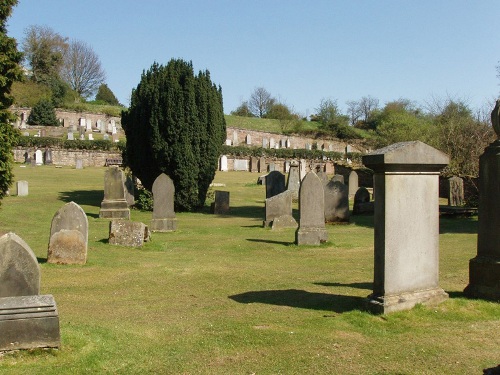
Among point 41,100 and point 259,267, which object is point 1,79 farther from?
point 41,100

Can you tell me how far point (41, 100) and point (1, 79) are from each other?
48.7 meters

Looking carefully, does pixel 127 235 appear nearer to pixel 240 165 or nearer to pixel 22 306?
pixel 22 306

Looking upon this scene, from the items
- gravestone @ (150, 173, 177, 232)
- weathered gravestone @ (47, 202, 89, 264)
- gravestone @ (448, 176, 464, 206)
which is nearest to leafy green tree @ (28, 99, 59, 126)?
gravestone @ (448, 176, 464, 206)

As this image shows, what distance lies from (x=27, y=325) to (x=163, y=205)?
37.7 ft

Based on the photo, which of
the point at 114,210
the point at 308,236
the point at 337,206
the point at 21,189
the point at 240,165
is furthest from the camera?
the point at 240,165

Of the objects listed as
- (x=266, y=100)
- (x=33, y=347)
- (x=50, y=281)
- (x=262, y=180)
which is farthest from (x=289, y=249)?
(x=266, y=100)

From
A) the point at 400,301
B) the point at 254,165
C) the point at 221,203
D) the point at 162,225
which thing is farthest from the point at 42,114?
Result: the point at 400,301

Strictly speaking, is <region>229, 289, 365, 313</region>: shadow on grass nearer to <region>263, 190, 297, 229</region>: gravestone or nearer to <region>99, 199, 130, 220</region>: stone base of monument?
<region>263, 190, 297, 229</region>: gravestone

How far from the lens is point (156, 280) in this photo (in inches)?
374

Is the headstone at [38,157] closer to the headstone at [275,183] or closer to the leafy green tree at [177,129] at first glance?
the leafy green tree at [177,129]

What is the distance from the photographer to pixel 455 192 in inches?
944

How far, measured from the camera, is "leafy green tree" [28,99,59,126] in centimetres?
6022

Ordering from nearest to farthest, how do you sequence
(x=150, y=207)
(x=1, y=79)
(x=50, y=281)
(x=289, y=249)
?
(x=50, y=281), (x=289, y=249), (x=1, y=79), (x=150, y=207)

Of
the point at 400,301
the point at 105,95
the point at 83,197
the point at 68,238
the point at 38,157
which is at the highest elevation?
the point at 105,95
